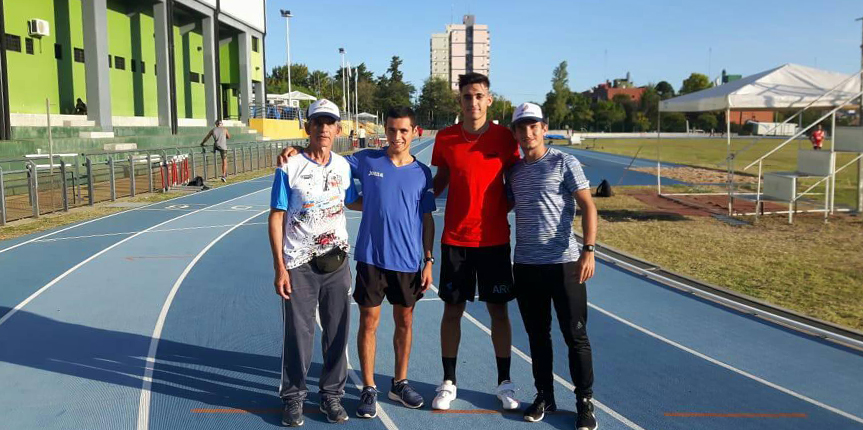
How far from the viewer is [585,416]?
4.10 m

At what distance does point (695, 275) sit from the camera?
8.62m

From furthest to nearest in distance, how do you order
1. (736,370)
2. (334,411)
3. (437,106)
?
(437,106) → (736,370) → (334,411)

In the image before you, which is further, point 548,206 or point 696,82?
point 696,82

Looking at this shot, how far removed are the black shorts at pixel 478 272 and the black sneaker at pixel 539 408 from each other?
692mm

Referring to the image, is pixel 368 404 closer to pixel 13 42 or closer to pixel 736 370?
pixel 736 370

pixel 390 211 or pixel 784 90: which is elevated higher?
pixel 784 90

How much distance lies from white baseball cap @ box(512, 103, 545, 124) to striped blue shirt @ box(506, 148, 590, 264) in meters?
0.26

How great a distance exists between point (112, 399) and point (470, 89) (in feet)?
10.6

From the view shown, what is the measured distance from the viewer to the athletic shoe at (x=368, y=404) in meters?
4.25

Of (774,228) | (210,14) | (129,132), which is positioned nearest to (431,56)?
(210,14)

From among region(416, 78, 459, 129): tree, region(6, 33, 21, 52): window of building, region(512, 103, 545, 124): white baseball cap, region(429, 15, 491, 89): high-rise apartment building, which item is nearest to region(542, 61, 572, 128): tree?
region(416, 78, 459, 129): tree

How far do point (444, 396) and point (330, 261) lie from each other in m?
1.21

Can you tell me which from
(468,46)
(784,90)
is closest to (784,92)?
(784,90)

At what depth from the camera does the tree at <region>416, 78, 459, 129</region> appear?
99.3 metres
